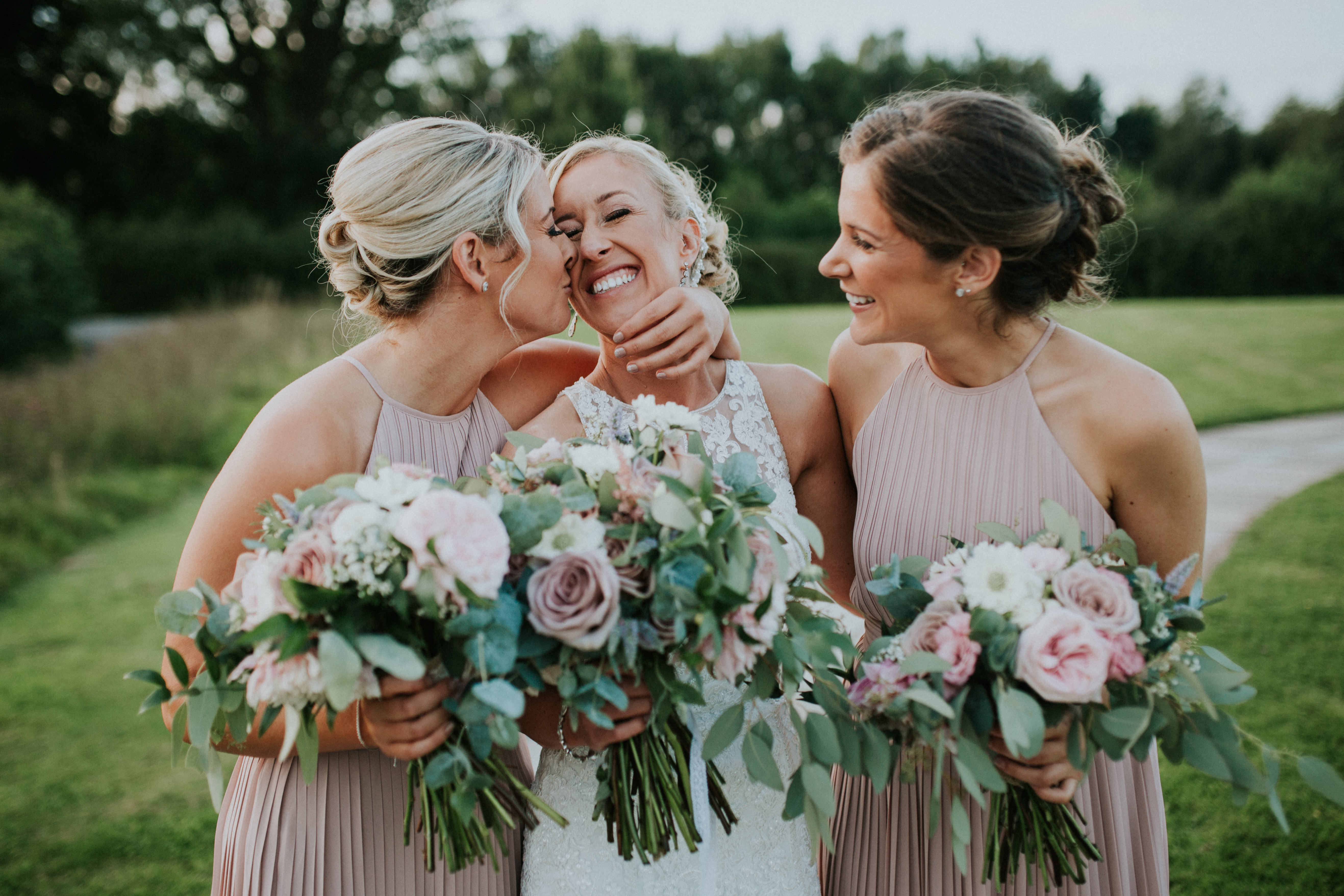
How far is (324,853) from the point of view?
2.29m

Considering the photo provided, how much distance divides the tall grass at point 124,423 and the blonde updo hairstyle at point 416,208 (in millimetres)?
4865

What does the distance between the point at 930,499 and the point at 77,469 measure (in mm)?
9529

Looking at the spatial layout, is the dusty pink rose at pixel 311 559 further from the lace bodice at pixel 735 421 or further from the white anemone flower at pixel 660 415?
the lace bodice at pixel 735 421

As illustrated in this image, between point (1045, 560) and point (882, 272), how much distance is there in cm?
94

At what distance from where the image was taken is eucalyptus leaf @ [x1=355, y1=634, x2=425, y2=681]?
1.53m

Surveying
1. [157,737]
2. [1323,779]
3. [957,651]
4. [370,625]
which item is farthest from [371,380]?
[157,737]

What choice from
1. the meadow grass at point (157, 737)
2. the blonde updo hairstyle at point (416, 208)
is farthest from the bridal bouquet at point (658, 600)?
the meadow grass at point (157, 737)

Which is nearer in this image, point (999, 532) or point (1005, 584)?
point (1005, 584)

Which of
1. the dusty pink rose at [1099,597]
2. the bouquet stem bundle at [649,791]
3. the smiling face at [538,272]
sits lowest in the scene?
Result: the bouquet stem bundle at [649,791]

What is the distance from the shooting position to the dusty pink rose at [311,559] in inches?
61.9

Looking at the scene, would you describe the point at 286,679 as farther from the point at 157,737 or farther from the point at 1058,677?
the point at 157,737

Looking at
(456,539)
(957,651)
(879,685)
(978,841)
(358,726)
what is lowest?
(978,841)

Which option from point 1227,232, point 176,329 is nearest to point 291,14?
point 176,329

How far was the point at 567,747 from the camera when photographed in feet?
6.72
